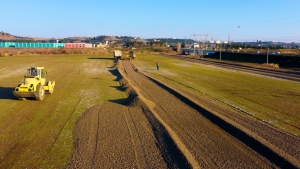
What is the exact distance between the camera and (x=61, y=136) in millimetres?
12680

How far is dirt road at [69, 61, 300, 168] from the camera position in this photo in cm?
988

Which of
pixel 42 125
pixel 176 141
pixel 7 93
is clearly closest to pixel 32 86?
pixel 7 93

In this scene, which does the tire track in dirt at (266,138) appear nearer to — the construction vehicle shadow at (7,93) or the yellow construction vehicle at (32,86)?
the yellow construction vehicle at (32,86)

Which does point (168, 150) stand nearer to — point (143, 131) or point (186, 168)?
point (186, 168)

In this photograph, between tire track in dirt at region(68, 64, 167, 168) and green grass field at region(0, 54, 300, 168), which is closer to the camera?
tire track in dirt at region(68, 64, 167, 168)

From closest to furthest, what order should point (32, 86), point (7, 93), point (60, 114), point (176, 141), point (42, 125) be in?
1. point (176, 141)
2. point (42, 125)
3. point (60, 114)
4. point (32, 86)
5. point (7, 93)

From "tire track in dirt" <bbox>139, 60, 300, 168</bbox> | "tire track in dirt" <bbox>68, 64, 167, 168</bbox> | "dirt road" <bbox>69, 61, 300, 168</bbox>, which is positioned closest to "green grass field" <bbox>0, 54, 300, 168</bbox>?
"tire track in dirt" <bbox>68, 64, 167, 168</bbox>

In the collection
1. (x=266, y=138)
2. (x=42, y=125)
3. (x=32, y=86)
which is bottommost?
(x=266, y=138)

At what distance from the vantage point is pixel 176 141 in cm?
1149

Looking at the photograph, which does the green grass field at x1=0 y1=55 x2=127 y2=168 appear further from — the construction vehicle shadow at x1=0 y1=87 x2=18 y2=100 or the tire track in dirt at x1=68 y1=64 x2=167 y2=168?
the tire track in dirt at x1=68 y1=64 x2=167 y2=168

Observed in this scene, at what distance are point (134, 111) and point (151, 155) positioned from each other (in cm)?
673

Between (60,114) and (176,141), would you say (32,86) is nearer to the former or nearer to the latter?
(60,114)

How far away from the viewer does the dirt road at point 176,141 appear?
9883 millimetres

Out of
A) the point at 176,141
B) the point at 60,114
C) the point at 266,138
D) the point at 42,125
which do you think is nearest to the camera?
the point at 176,141
